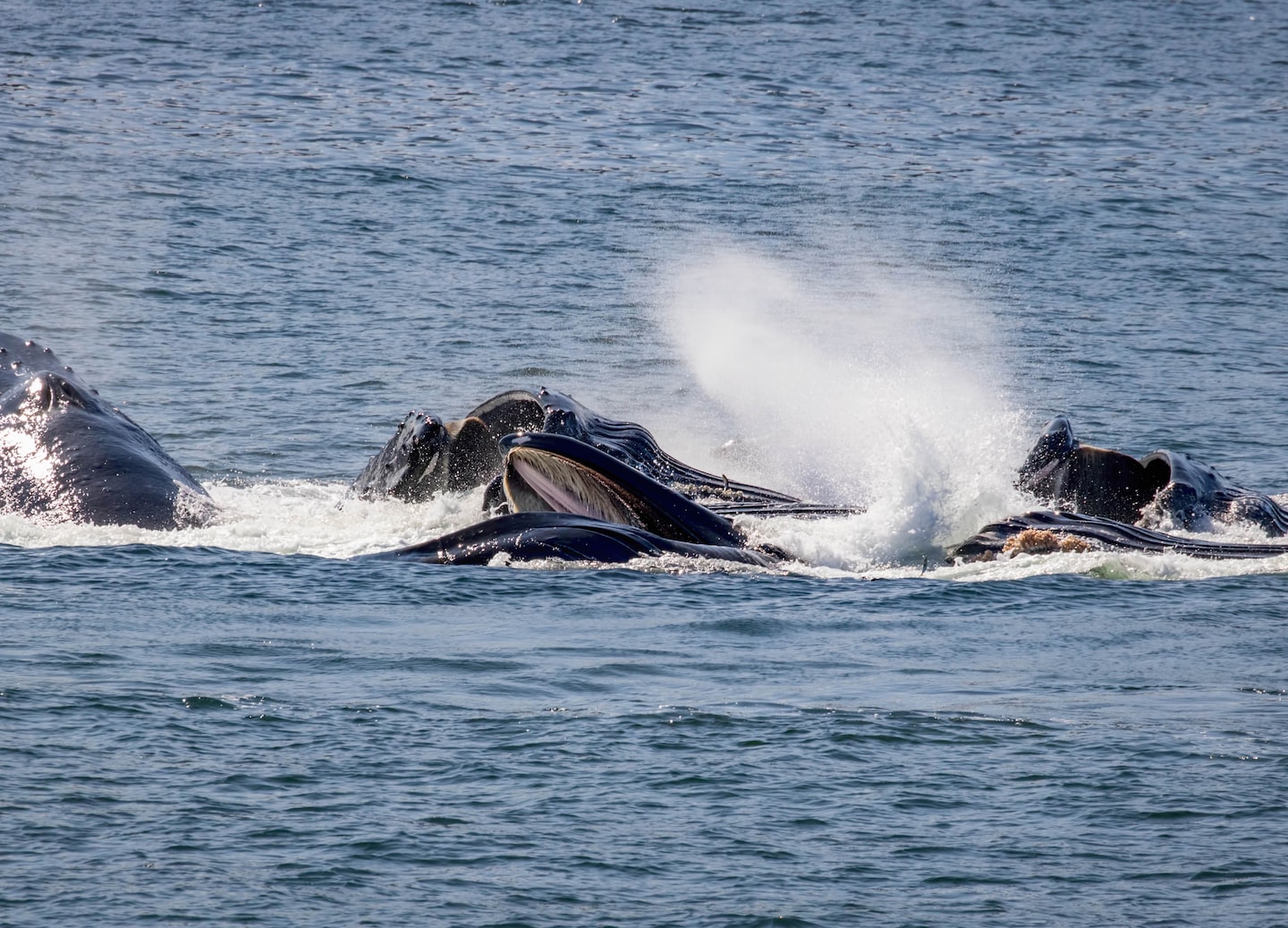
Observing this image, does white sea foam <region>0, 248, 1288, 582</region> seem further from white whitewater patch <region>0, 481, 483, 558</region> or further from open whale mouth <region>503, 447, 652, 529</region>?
open whale mouth <region>503, 447, 652, 529</region>

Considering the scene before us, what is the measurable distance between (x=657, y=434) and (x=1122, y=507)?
8.51 metres

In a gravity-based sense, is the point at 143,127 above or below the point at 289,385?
above

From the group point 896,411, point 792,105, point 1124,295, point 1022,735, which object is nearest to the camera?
point 1022,735

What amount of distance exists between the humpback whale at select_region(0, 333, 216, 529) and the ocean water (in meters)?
0.54

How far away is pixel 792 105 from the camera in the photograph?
169 ft

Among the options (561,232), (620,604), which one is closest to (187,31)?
(561,232)

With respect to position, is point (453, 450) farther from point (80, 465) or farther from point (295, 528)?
Answer: point (80, 465)

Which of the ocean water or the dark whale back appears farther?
the dark whale back

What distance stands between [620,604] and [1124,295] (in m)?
22.3

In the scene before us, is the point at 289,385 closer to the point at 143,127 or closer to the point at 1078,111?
the point at 143,127

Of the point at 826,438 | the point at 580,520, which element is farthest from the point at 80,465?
the point at 826,438

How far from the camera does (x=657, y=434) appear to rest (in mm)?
24812

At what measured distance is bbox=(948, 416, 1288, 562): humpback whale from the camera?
15.9 meters

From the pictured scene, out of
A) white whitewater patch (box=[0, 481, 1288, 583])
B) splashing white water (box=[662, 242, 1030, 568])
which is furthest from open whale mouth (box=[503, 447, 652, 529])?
splashing white water (box=[662, 242, 1030, 568])
